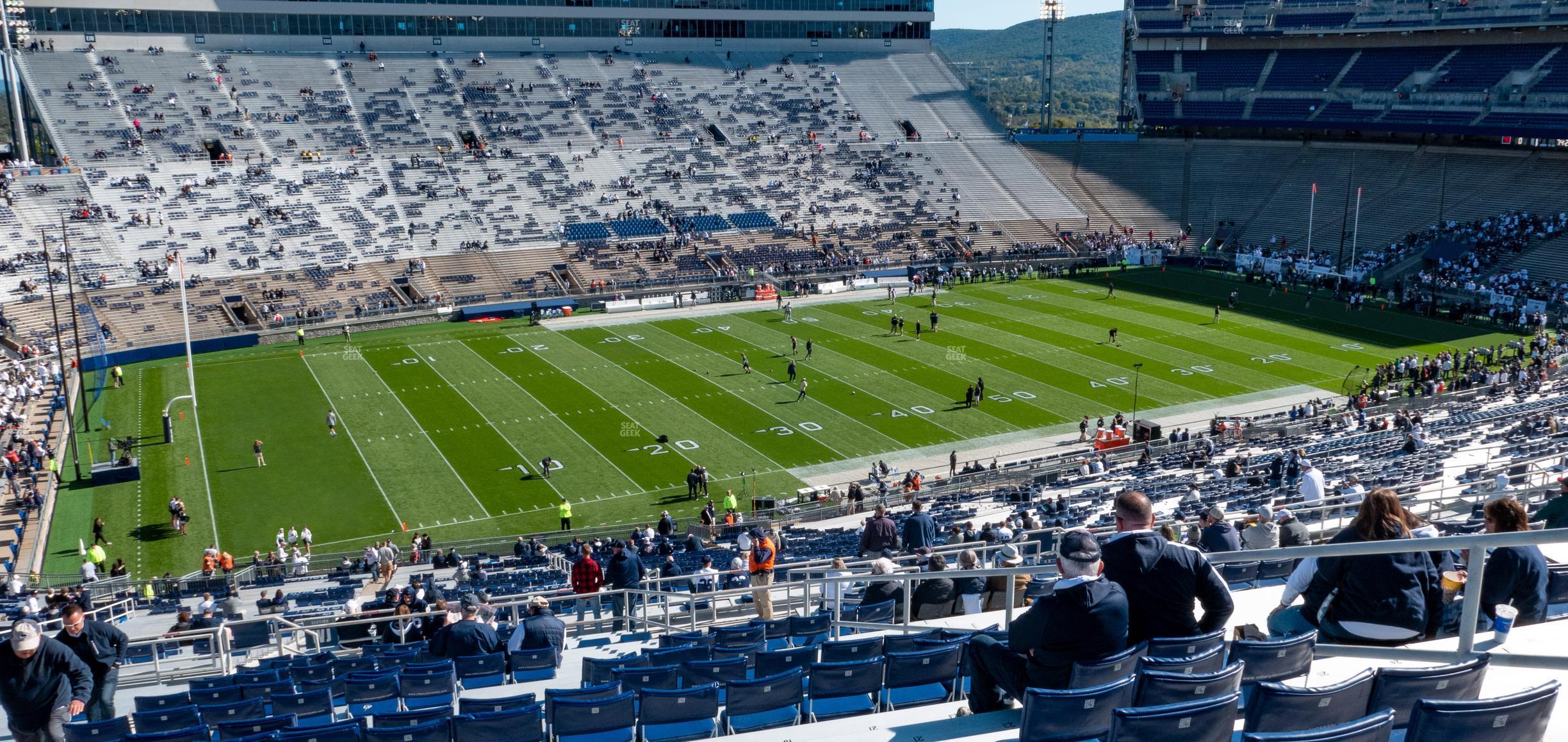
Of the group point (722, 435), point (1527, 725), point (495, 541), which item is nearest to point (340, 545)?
point (495, 541)

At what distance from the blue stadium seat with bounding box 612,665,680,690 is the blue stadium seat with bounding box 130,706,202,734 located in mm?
3203

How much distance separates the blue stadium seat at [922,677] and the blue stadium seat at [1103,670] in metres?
2.75

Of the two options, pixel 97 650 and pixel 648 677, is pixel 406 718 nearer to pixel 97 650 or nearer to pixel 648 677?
pixel 648 677

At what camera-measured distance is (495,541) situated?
27.8 meters

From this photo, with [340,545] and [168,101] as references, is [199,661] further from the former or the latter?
[168,101]

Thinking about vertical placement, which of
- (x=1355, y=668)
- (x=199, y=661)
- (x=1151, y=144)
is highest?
(x=1151, y=144)

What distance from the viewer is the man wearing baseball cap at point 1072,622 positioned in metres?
6.20

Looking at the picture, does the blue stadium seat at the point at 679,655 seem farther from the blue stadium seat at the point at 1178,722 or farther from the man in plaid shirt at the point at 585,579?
the blue stadium seat at the point at 1178,722

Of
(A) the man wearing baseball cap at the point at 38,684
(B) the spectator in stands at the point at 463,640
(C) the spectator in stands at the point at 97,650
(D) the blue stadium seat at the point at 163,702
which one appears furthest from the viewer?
(B) the spectator in stands at the point at 463,640

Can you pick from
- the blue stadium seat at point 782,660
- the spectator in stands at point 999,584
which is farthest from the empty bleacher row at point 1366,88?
the blue stadium seat at point 782,660

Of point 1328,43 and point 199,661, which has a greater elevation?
point 1328,43

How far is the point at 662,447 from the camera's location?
3572 centimetres

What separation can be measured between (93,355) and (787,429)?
2733 cm

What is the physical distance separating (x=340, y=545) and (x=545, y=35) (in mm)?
60004
